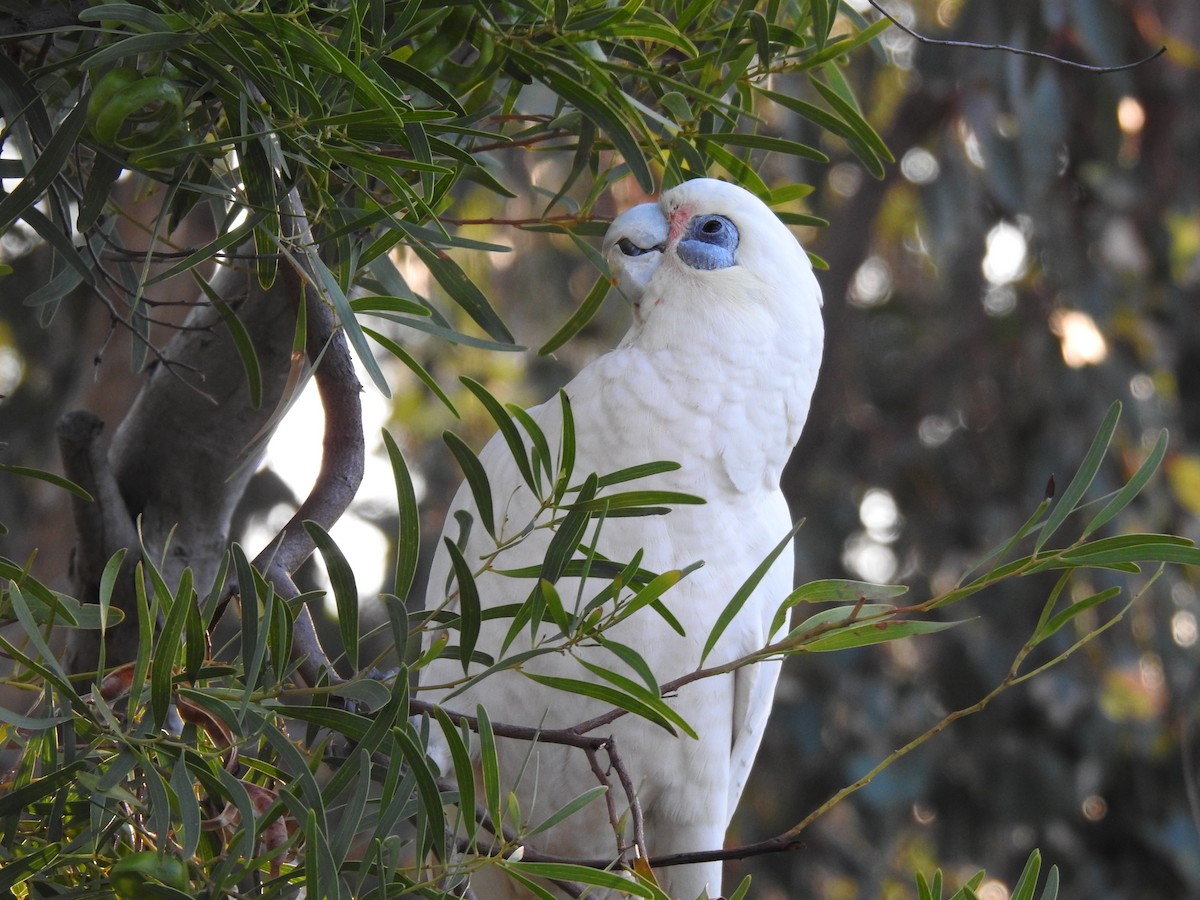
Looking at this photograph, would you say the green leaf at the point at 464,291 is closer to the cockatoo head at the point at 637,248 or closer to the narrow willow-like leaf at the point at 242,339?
the narrow willow-like leaf at the point at 242,339

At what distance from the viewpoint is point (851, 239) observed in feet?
11.1

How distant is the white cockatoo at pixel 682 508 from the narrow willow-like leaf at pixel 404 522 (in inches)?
15.0

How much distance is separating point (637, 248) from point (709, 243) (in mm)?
69

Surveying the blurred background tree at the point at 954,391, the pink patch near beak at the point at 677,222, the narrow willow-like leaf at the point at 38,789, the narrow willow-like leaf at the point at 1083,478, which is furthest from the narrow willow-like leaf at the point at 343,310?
the blurred background tree at the point at 954,391

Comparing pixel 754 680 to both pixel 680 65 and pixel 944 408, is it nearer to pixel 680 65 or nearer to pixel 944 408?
pixel 680 65

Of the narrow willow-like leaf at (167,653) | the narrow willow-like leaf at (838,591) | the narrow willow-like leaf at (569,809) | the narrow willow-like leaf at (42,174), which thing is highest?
the narrow willow-like leaf at (42,174)

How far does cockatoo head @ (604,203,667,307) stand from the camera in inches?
48.9

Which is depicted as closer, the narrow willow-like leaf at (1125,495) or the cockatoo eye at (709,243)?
the narrow willow-like leaf at (1125,495)

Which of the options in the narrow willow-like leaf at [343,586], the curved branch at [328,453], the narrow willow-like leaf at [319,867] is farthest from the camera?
the curved branch at [328,453]

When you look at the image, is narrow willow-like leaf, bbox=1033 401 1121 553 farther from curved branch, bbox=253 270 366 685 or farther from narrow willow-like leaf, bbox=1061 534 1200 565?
curved branch, bbox=253 270 366 685

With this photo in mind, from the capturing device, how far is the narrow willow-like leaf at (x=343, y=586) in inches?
26.8

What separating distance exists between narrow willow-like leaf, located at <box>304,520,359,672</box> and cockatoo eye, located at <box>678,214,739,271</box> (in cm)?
64

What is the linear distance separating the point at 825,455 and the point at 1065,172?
999mm

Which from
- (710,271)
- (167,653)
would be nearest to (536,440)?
(167,653)
